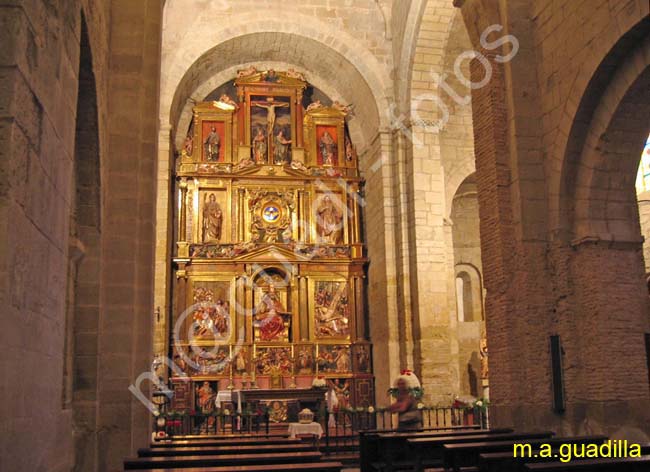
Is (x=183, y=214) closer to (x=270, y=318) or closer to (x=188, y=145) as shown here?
(x=188, y=145)

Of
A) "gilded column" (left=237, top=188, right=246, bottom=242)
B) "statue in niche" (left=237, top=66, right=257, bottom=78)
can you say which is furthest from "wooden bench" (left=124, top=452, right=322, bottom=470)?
"statue in niche" (left=237, top=66, right=257, bottom=78)

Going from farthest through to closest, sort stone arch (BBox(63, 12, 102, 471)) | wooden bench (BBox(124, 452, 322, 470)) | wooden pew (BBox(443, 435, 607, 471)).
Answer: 1. stone arch (BBox(63, 12, 102, 471))
2. wooden pew (BBox(443, 435, 607, 471))
3. wooden bench (BBox(124, 452, 322, 470))

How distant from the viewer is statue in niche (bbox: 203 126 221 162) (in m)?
19.7

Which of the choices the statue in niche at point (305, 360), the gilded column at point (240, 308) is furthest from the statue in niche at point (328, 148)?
the statue in niche at point (305, 360)

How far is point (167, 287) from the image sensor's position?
1798 cm

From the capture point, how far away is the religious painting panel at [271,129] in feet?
65.8

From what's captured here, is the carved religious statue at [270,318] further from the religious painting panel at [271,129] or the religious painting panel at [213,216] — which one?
the religious painting panel at [271,129]

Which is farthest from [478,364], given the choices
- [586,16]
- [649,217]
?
[586,16]

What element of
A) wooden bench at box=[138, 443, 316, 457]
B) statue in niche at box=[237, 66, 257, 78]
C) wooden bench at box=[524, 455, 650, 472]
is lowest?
A: wooden bench at box=[138, 443, 316, 457]

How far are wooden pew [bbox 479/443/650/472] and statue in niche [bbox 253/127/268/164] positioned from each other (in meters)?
15.0

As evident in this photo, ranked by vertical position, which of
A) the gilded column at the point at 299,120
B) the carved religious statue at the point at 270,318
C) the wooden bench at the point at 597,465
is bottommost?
the wooden bench at the point at 597,465

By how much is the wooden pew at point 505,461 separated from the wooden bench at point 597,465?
2.05ft

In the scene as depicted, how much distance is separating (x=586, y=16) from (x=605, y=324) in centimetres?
400

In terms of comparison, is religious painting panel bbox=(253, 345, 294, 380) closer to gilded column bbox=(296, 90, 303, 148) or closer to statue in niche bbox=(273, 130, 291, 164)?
statue in niche bbox=(273, 130, 291, 164)
